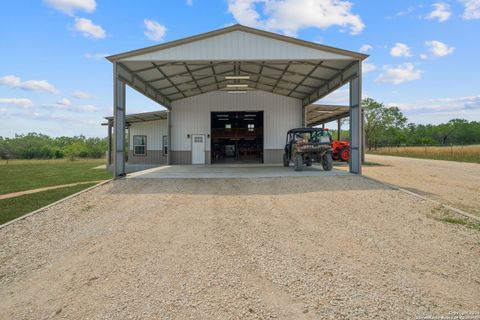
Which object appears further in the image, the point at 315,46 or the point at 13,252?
the point at 315,46

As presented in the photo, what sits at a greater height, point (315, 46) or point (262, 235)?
point (315, 46)

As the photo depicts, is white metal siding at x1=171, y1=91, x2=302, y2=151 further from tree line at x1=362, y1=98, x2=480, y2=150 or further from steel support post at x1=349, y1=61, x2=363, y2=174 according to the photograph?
tree line at x1=362, y1=98, x2=480, y2=150

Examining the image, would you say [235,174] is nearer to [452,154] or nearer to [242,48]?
[242,48]

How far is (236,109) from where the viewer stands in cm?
2058

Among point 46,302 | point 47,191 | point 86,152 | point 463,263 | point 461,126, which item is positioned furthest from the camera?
point 461,126

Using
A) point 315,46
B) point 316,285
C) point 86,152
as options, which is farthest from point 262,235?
point 86,152

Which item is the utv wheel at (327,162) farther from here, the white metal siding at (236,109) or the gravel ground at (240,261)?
the white metal siding at (236,109)

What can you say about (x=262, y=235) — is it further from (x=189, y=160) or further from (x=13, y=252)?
(x=189, y=160)

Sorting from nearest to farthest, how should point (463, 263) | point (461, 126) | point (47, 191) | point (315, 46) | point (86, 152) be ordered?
point (463, 263)
point (47, 191)
point (315, 46)
point (86, 152)
point (461, 126)

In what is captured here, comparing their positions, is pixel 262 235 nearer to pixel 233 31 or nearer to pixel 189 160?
pixel 233 31

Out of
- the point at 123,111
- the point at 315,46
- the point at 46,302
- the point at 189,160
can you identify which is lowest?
the point at 46,302

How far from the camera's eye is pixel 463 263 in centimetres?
430

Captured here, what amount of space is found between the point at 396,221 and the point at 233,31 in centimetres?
881

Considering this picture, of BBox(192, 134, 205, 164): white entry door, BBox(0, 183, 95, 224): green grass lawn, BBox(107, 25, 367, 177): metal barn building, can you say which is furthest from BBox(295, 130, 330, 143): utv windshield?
BBox(0, 183, 95, 224): green grass lawn
